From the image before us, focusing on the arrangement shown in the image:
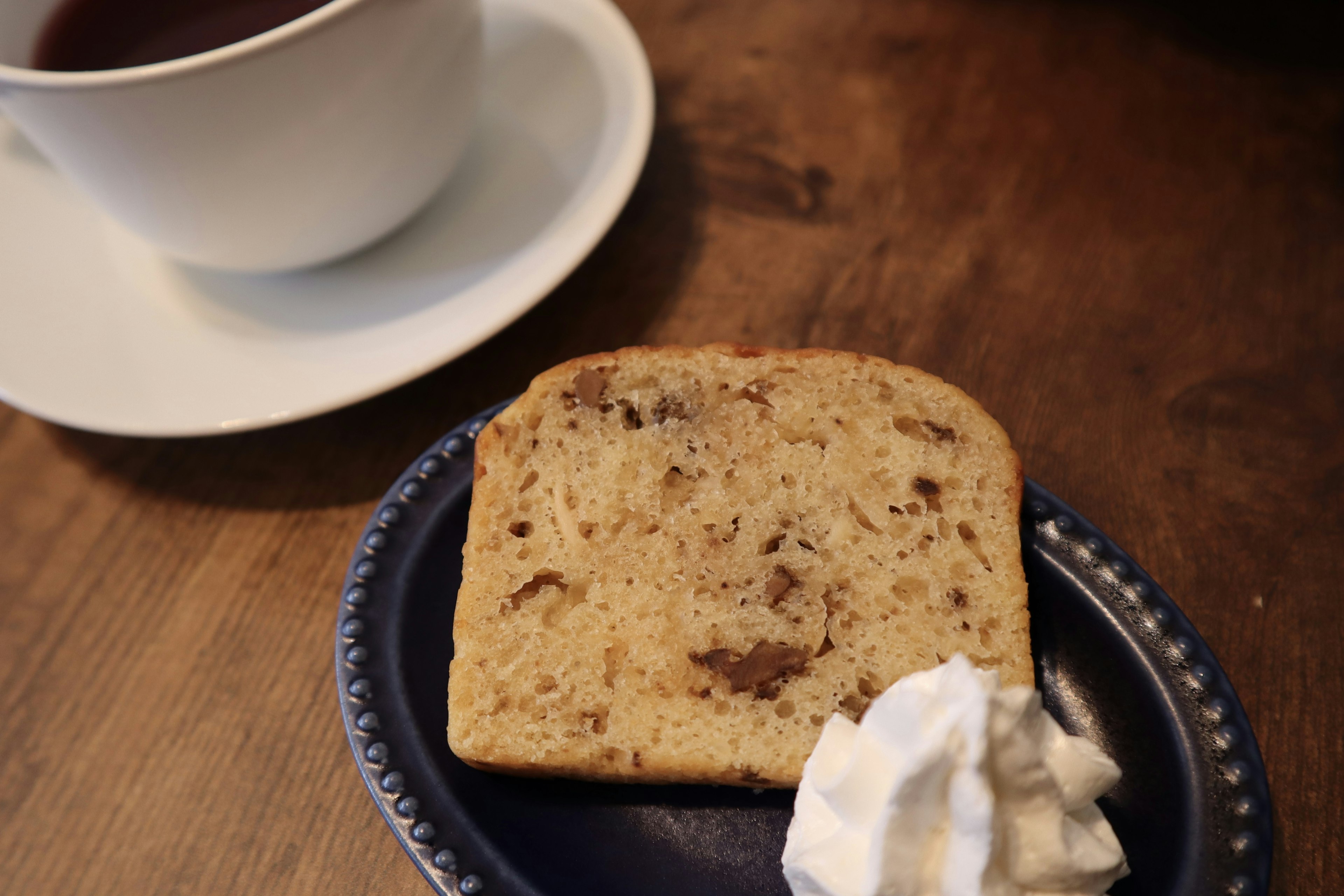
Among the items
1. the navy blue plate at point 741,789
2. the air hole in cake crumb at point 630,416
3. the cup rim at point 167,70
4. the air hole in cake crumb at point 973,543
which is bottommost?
the navy blue plate at point 741,789

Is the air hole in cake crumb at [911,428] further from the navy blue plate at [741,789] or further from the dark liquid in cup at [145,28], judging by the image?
the dark liquid in cup at [145,28]

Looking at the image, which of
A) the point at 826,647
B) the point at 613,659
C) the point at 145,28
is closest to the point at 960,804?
the point at 826,647

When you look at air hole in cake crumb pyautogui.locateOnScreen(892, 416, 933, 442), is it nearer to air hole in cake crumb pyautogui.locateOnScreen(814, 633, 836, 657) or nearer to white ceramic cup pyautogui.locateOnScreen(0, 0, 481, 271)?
air hole in cake crumb pyautogui.locateOnScreen(814, 633, 836, 657)

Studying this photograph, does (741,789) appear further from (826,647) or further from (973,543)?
(973,543)

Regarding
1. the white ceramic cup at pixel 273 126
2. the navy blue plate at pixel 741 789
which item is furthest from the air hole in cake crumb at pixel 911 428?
the white ceramic cup at pixel 273 126

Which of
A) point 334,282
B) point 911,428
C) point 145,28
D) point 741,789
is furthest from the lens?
point 334,282

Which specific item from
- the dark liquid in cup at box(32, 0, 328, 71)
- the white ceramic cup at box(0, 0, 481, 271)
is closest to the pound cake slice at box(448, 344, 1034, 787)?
the white ceramic cup at box(0, 0, 481, 271)

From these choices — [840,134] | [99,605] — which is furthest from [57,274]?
[840,134]

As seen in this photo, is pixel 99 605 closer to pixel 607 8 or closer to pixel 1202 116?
pixel 607 8
